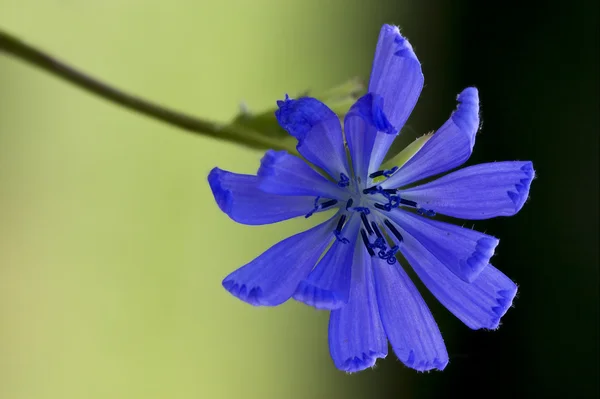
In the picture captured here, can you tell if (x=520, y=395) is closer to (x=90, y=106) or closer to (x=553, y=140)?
(x=553, y=140)

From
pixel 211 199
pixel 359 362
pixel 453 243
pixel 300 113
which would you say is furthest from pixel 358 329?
pixel 211 199

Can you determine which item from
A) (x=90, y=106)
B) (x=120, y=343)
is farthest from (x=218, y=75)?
(x=120, y=343)

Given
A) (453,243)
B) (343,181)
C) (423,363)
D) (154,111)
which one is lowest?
(423,363)

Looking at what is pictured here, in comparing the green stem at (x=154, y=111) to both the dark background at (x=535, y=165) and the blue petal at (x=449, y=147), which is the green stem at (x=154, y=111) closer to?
the blue petal at (x=449, y=147)

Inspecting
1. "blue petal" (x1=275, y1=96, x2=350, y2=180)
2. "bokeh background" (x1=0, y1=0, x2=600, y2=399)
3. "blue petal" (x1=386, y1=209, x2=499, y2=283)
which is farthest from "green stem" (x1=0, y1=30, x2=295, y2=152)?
"bokeh background" (x1=0, y1=0, x2=600, y2=399)

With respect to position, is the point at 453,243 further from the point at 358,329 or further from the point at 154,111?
the point at 154,111

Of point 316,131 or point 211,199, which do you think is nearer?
point 316,131
